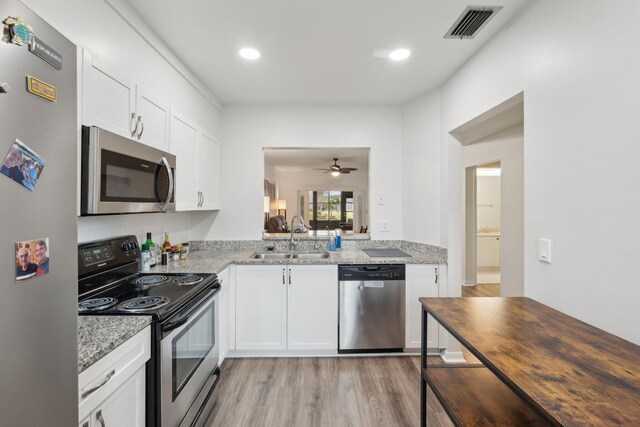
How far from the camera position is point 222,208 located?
11.0 feet

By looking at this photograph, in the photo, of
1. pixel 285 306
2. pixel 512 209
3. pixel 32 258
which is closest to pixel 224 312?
pixel 285 306

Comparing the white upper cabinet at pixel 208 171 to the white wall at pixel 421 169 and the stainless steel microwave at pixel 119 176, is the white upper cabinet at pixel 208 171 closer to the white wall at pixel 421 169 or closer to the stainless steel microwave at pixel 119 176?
the stainless steel microwave at pixel 119 176

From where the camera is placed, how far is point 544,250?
5.24 feet

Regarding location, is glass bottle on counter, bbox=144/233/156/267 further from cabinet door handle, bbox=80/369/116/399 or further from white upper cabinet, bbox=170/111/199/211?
cabinet door handle, bbox=80/369/116/399

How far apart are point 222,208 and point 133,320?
214 cm

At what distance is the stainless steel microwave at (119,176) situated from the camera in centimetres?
133

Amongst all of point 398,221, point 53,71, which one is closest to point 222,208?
point 398,221

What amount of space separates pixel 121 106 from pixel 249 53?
1016 mm

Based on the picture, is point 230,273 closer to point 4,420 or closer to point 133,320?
point 133,320

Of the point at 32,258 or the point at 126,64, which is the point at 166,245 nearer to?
the point at 126,64

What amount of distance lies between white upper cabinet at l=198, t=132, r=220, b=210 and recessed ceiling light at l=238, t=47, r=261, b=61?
83 cm

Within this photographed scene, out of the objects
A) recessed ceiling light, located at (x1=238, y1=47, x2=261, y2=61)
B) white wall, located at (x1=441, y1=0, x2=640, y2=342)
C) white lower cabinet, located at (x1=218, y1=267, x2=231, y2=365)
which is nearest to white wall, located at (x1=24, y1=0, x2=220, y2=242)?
recessed ceiling light, located at (x1=238, y1=47, x2=261, y2=61)

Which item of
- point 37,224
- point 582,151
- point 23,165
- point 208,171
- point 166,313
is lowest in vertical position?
point 166,313

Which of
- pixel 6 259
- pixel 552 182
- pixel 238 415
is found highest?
pixel 552 182
